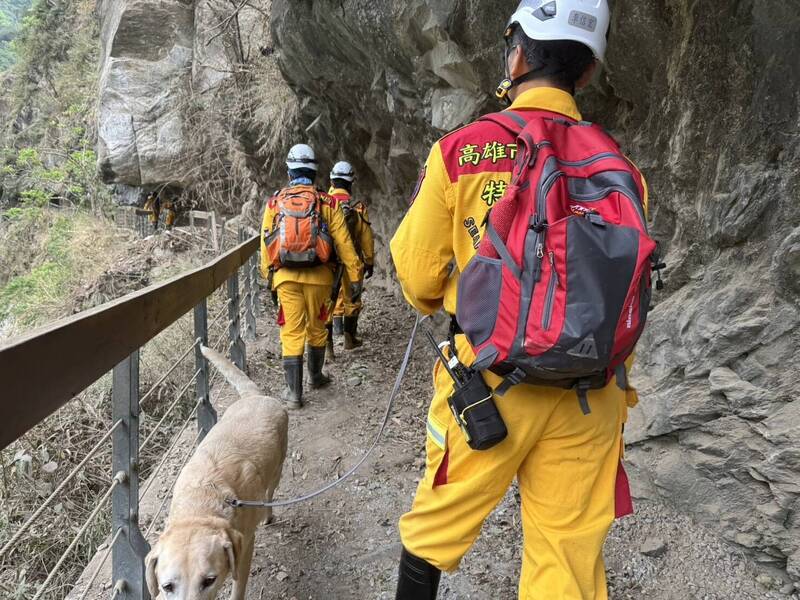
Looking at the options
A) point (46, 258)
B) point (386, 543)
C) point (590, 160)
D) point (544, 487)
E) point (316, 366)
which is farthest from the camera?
point (46, 258)

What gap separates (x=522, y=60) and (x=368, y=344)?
18.0 ft

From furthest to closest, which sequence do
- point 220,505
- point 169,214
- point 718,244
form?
point 169,214, point 718,244, point 220,505

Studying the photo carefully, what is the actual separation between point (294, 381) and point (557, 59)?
12.7 ft

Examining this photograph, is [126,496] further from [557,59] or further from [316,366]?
[316,366]

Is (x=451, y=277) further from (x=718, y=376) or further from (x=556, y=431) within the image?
(x=718, y=376)

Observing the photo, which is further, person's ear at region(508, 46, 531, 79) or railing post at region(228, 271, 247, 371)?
railing post at region(228, 271, 247, 371)

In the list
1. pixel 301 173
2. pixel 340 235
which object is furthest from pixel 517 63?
pixel 301 173

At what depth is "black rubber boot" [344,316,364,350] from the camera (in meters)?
6.86

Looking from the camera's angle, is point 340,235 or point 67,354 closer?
point 67,354

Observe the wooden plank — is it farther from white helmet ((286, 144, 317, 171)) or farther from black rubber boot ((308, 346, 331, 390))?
white helmet ((286, 144, 317, 171))

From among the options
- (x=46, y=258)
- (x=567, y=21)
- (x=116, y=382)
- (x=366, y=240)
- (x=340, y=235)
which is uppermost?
(x=567, y=21)

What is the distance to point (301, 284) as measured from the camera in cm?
508

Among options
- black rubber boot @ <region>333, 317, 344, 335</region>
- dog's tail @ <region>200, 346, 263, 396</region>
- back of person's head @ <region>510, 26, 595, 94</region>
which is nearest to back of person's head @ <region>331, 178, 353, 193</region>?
black rubber boot @ <region>333, 317, 344, 335</region>

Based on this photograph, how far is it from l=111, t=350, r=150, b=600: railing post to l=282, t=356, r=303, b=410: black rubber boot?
2881 millimetres
